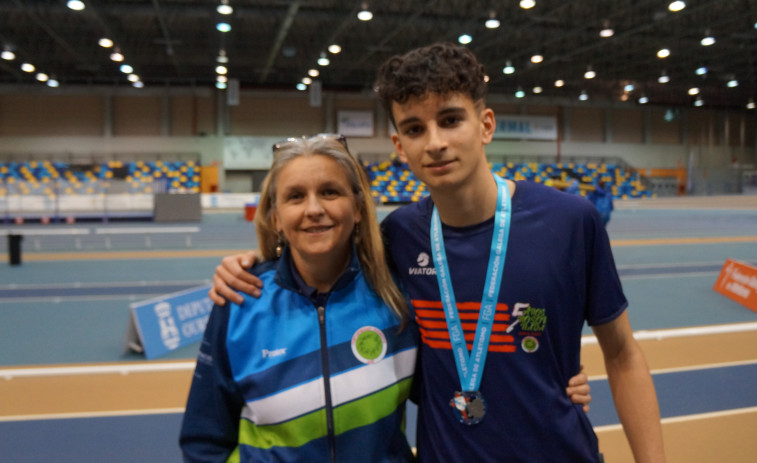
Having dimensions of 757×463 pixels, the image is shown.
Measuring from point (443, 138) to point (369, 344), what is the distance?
0.69m

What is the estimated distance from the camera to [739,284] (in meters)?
7.98

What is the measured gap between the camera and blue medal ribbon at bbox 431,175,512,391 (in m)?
1.71

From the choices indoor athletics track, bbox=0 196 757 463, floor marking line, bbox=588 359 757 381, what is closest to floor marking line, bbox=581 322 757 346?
indoor athletics track, bbox=0 196 757 463

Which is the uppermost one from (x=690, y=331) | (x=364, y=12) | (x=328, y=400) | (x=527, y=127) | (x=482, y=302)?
(x=364, y=12)

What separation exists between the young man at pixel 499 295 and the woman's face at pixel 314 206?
0.75 feet

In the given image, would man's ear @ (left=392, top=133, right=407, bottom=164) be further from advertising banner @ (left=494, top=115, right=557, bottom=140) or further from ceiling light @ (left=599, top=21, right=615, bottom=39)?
advertising banner @ (left=494, top=115, right=557, bottom=140)

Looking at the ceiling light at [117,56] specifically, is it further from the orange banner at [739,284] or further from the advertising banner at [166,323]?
the orange banner at [739,284]

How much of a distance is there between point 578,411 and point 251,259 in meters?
1.19

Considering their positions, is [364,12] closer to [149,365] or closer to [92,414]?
[149,365]

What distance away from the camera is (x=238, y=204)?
27.7 meters

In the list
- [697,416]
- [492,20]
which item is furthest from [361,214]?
[492,20]

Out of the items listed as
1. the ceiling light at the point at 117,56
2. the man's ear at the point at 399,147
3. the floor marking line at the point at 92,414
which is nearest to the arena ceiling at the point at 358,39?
the ceiling light at the point at 117,56

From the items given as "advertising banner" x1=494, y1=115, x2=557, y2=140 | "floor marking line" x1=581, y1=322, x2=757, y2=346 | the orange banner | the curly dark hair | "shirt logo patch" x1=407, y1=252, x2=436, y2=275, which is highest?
"advertising banner" x1=494, y1=115, x2=557, y2=140

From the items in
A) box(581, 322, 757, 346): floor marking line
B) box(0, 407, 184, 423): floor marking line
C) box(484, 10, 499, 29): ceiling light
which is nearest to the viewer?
box(0, 407, 184, 423): floor marking line
